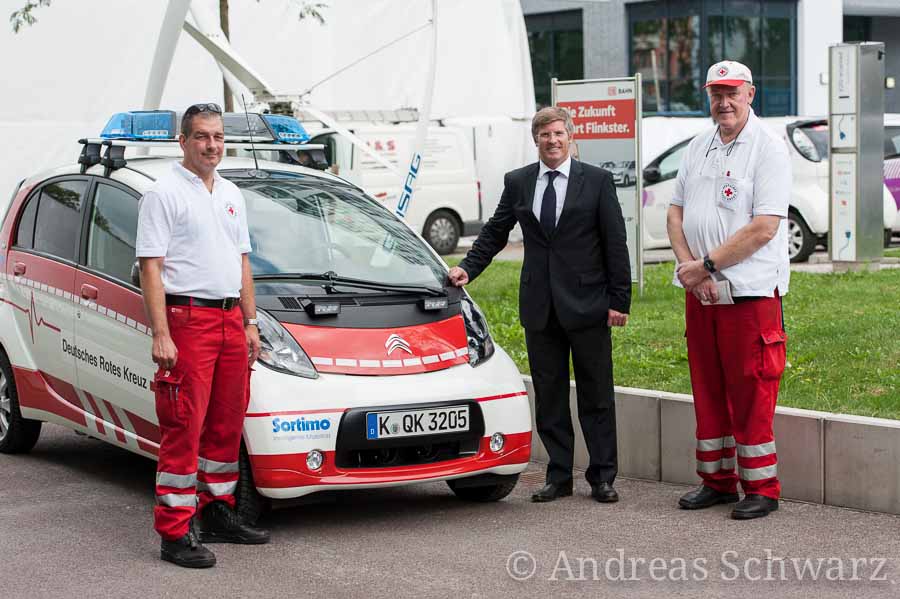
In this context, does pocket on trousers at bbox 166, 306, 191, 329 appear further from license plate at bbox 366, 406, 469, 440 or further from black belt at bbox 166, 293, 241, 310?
license plate at bbox 366, 406, 469, 440

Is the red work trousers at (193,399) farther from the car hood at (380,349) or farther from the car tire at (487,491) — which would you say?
the car tire at (487,491)

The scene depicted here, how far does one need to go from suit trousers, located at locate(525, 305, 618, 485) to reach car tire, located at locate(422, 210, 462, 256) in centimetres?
1435

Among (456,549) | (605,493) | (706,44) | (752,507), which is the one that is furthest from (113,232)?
(706,44)

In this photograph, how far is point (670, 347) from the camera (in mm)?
9117

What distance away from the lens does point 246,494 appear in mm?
6125

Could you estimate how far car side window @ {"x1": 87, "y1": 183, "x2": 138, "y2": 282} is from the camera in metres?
6.81

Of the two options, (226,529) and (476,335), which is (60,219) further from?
(476,335)

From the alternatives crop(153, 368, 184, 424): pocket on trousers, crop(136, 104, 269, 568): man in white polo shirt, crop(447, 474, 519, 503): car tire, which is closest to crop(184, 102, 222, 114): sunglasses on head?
crop(136, 104, 269, 568): man in white polo shirt

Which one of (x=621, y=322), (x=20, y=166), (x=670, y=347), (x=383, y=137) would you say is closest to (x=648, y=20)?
(x=383, y=137)

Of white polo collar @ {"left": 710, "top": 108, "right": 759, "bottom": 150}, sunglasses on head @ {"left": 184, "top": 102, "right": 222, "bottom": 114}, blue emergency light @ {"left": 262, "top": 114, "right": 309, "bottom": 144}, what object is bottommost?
white polo collar @ {"left": 710, "top": 108, "right": 759, "bottom": 150}

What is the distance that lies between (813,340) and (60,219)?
4738 millimetres

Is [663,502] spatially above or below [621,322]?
below

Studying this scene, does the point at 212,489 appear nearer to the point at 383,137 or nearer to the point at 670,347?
the point at 670,347

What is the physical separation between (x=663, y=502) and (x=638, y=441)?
65cm
